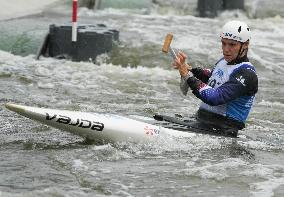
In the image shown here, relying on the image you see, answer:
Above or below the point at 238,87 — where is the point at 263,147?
below

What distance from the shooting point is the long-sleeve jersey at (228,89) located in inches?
249

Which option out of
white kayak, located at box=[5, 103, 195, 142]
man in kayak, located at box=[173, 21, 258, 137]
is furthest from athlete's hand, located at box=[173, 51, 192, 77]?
white kayak, located at box=[5, 103, 195, 142]

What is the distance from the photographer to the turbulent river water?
5.61 meters

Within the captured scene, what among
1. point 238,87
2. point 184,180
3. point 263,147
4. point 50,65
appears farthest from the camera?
point 50,65

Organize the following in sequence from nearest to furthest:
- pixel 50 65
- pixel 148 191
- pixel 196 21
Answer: pixel 148 191
pixel 50 65
pixel 196 21

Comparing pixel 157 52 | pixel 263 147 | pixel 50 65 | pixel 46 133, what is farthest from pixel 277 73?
pixel 46 133

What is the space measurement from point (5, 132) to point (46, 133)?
0.41 m

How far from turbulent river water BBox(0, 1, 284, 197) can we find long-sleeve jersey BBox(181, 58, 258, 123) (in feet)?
0.99

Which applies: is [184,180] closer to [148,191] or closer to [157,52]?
[148,191]

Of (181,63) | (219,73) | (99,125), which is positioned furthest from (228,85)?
Result: (99,125)

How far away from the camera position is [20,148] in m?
6.39

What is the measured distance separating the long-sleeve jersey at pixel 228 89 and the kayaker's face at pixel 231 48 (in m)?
0.08

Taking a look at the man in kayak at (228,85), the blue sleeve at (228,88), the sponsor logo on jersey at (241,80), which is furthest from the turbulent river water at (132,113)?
the sponsor logo on jersey at (241,80)

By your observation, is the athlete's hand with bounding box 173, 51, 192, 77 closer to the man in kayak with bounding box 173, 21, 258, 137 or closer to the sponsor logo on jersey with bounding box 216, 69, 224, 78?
the man in kayak with bounding box 173, 21, 258, 137
